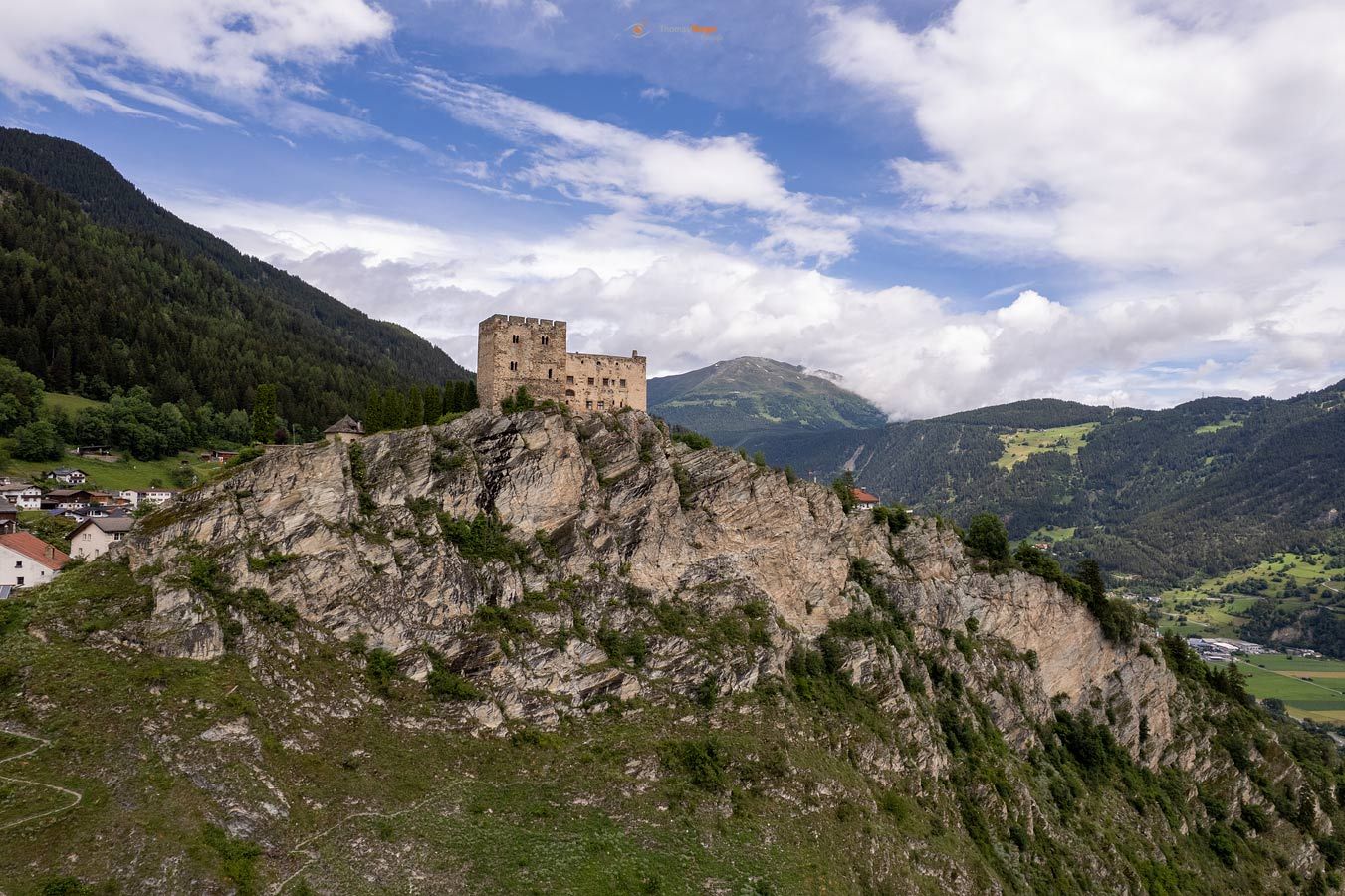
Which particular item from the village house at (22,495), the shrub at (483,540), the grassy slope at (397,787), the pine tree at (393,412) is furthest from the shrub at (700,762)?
the village house at (22,495)

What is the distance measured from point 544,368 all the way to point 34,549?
151ft

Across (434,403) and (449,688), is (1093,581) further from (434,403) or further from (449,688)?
(434,403)

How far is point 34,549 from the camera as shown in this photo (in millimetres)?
64125

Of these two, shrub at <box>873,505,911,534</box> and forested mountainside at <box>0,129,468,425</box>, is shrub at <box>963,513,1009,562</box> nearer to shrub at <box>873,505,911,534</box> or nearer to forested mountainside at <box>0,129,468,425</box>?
shrub at <box>873,505,911,534</box>

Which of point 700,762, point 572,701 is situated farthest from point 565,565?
point 700,762

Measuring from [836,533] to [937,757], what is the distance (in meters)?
23.8

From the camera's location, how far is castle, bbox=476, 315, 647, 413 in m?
79.5

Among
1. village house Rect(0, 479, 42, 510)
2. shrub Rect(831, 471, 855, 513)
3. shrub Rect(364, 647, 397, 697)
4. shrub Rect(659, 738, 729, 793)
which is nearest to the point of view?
shrub Rect(364, 647, 397, 697)

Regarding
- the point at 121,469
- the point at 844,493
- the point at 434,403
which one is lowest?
the point at 121,469

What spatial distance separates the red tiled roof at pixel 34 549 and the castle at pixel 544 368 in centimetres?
3847

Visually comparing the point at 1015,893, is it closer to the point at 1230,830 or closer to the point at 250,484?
the point at 1230,830

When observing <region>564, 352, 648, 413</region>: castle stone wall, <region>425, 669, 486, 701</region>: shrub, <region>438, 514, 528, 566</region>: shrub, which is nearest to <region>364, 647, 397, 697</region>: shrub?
<region>425, 669, 486, 701</region>: shrub

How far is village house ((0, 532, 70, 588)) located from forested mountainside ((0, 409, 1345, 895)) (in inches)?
745

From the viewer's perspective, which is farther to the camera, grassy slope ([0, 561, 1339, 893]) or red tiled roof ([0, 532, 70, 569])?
red tiled roof ([0, 532, 70, 569])
